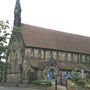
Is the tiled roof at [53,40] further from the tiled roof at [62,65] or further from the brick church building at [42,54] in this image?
the tiled roof at [62,65]

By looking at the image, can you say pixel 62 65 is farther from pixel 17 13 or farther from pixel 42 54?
pixel 17 13

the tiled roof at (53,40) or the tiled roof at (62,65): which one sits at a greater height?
the tiled roof at (53,40)

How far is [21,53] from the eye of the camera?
56.6 meters

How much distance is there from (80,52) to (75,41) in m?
4.35

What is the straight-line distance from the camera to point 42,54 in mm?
57531

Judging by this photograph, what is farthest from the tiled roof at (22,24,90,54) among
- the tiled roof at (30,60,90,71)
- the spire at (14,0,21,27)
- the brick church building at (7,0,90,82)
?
the tiled roof at (30,60,90,71)

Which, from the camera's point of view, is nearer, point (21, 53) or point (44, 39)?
point (21, 53)

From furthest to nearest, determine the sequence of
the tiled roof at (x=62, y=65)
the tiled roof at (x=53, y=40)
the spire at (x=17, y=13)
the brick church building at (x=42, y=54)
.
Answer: the spire at (x=17, y=13)
the tiled roof at (x=53, y=40)
the brick church building at (x=42, y=54)
the tiled roof at (x=62, y=65)

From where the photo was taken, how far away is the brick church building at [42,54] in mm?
54031

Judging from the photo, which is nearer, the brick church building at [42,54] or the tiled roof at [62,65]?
the tiled roof at [62,65]

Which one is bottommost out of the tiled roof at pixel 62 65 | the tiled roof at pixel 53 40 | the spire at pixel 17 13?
the tiled roof at pixel 62 65

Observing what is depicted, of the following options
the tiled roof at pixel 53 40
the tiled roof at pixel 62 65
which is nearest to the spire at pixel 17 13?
the tiled roof at pixel 53 40

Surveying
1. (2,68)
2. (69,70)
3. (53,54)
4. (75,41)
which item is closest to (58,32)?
(75,41)

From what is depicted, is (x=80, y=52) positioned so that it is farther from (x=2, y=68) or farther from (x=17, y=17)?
(x=2, y=68)
